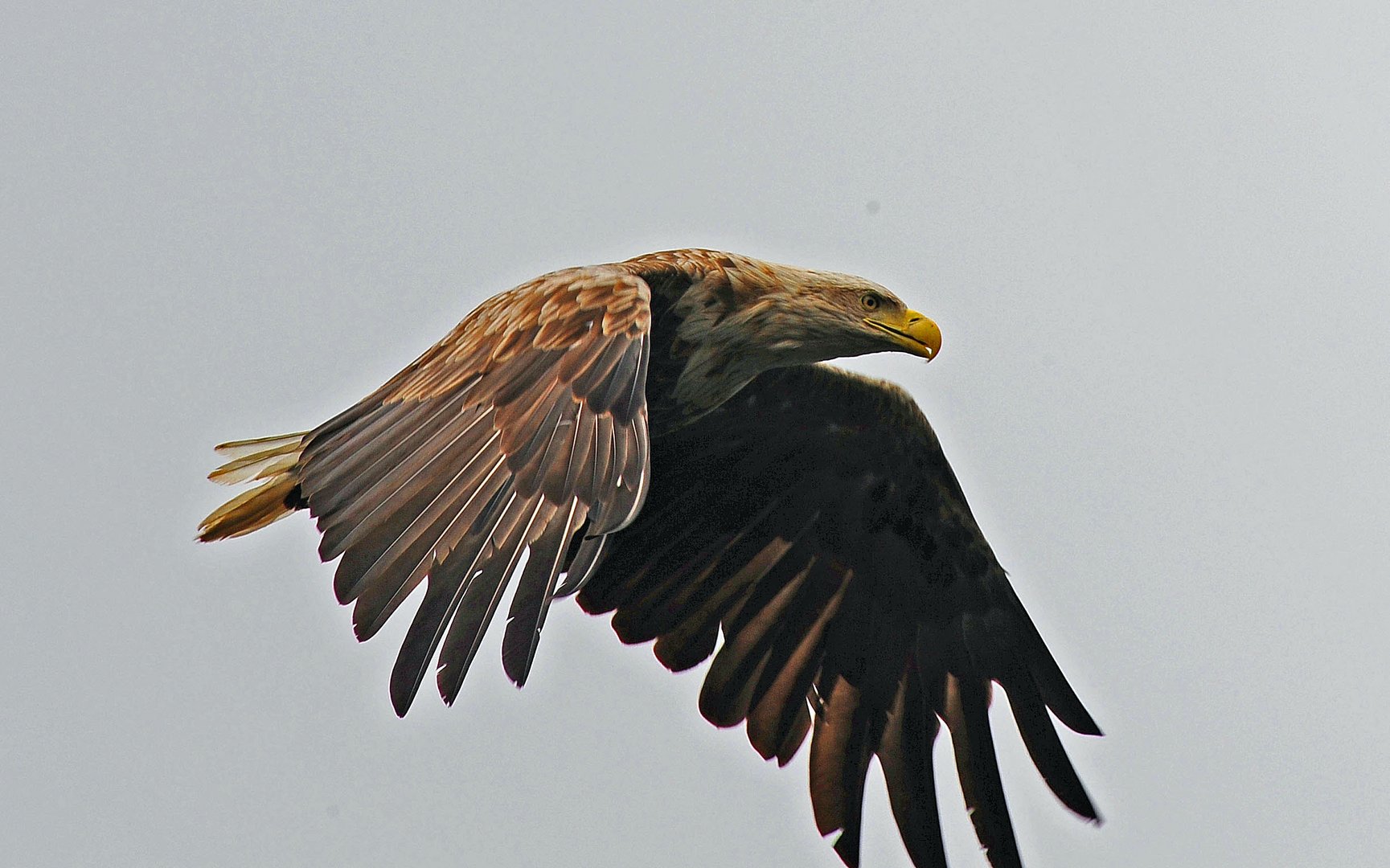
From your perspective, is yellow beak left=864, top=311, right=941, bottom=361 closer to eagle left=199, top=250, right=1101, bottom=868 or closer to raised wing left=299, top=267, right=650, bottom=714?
eagle left=199, top=250, right=1101, bottom=868

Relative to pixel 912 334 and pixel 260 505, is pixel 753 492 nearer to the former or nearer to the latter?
pixel 912 334

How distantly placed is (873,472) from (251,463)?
326 cm

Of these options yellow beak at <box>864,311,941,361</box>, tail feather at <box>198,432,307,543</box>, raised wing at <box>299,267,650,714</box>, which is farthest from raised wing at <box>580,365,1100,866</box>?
raised wing at <box>299,267,650,714</box>

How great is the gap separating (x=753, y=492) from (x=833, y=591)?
694 millimetres

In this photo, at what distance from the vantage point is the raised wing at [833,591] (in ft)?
30.3

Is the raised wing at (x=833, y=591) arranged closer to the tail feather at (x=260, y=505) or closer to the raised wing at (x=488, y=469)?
the tail feather at (x=260, y=505)

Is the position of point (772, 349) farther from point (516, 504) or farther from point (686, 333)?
point (516, 504)

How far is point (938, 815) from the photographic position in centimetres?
905

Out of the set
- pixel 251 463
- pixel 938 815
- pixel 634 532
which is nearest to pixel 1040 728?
pixel 938 815

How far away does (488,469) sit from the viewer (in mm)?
6648

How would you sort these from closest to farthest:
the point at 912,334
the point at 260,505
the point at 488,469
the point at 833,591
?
the point at 488,469 → the point at 260,505 → the point at 912,334 → the point at 833,591

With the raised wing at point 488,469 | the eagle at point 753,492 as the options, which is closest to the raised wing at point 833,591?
the eagle at point 753,492

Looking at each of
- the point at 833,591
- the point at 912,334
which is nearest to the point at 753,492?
the point at 833,591

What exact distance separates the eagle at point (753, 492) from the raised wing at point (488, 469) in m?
0.01
